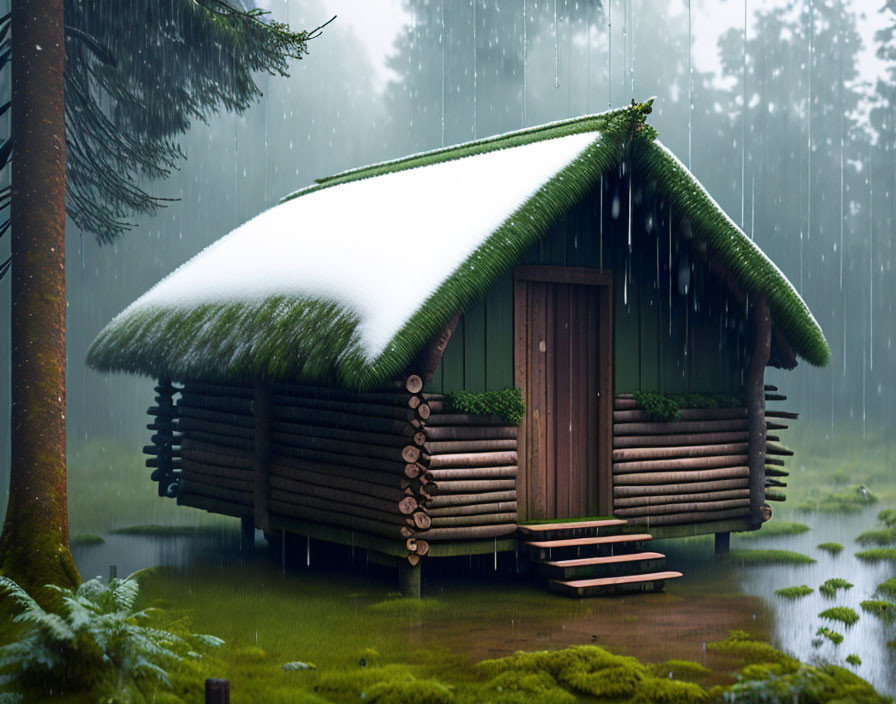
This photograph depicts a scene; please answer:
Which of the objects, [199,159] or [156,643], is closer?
[156,643]

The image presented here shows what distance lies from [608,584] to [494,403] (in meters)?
2.17

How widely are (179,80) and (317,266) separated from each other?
18.9 feet

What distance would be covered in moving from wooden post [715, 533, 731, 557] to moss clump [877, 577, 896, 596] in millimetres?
2536

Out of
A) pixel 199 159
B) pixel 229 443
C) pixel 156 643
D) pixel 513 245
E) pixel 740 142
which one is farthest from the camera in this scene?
pixel 199 159

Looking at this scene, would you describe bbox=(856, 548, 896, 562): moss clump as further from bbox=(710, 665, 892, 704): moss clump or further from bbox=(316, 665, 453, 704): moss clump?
bbox=(316, 665, 453, 704): moss clump

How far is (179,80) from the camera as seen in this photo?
688 inches

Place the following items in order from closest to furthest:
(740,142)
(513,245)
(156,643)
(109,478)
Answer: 1. (156,643)
2. (513,245)
3. (109,478)
4. (740,142)

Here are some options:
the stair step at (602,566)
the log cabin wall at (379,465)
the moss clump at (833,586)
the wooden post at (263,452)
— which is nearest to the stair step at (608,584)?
the stair step at (602,566)

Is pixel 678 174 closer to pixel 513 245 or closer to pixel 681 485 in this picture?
pixel 513 245

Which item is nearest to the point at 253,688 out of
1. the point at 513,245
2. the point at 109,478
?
the point at 513,245

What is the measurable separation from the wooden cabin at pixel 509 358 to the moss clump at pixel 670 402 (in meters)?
0.03

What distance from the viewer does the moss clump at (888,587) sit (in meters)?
11.9

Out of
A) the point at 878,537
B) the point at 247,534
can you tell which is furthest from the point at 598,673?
the point at 878,537

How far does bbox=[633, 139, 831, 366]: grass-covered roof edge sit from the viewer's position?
1247 centimetres
